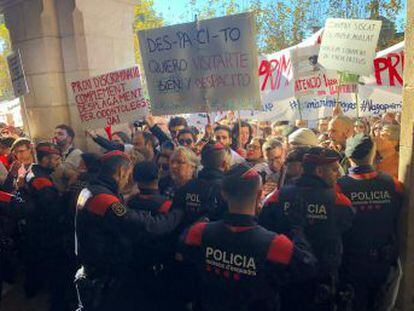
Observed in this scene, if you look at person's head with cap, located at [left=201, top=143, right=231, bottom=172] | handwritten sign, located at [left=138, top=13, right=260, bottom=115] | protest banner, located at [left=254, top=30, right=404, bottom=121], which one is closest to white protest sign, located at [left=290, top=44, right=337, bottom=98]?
protest banner, located at [left=254, top=30, right=404, bottom=121]

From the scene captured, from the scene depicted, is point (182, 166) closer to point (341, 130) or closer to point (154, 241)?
point (154, 241)

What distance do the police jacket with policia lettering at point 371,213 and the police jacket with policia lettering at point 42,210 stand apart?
111 inches

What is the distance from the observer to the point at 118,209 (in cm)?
312

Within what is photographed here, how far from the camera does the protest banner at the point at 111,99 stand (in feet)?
17.9

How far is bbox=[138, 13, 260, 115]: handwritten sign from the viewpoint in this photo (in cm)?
421

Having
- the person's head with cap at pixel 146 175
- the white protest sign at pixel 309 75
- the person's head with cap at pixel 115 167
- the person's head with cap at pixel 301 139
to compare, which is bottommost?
the person's head with cap at pixel 301 139

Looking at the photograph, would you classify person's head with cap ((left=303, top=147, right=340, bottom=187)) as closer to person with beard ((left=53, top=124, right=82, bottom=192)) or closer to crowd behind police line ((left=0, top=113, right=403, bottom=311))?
crowd behind police line ((left=0, top=113, right=403, bottom=311))

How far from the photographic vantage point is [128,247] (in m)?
3.27

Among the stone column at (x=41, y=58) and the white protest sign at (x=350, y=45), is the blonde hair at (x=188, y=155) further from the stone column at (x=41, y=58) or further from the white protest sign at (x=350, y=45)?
the stone column at (x=41, y=58)

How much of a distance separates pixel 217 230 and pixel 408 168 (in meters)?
1.94

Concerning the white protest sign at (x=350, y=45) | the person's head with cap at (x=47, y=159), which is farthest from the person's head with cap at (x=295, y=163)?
the person's head with cap at (x=47, y=159)

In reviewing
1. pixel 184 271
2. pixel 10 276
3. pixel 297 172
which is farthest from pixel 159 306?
pixel 10 276

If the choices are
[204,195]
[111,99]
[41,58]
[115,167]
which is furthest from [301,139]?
[41,58]

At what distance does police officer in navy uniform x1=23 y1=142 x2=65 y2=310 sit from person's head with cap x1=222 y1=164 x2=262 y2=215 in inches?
92.2
